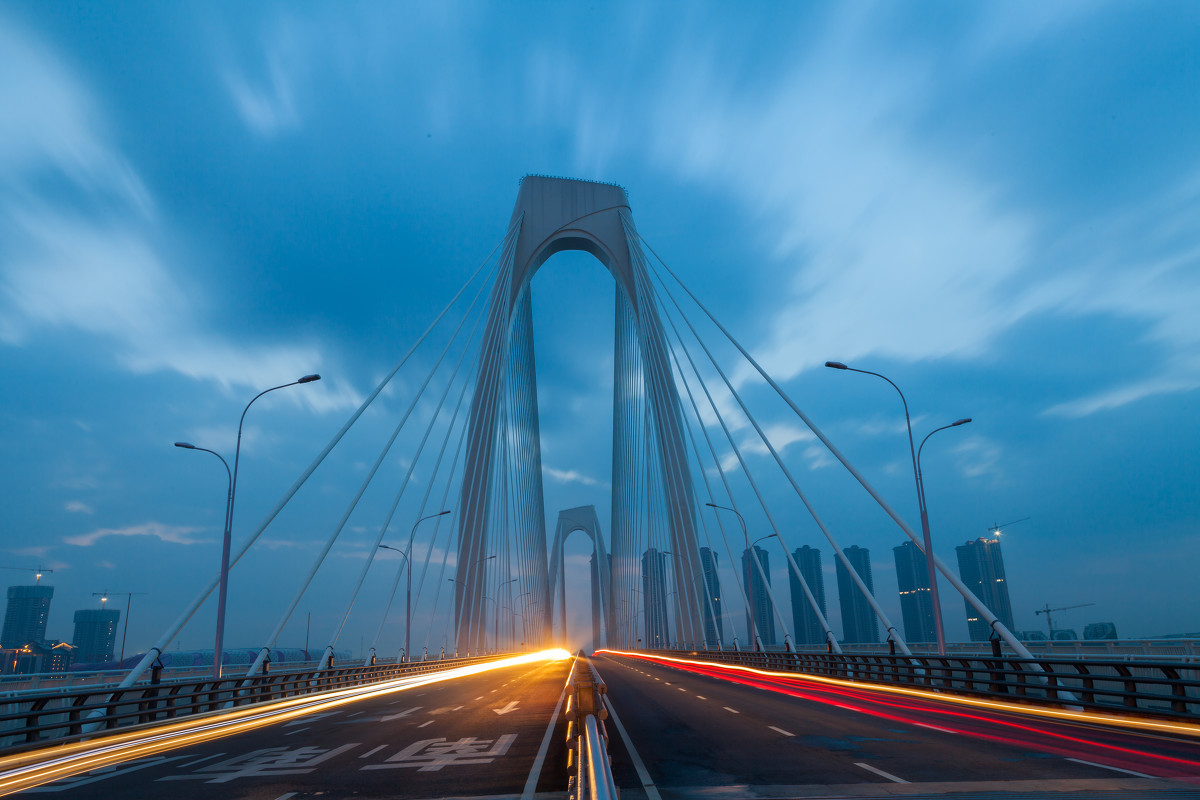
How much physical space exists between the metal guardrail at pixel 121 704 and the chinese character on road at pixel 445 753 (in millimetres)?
5870

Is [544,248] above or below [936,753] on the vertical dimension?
above

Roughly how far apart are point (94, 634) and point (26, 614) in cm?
1885

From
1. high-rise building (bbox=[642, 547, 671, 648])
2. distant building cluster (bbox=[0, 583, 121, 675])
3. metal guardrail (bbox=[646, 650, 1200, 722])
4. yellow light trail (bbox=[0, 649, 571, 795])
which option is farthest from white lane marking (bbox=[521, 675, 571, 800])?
distant building cluster (bbox=[0, 583, 121, 675])

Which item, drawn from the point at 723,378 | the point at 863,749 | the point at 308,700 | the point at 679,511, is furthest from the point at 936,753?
the point at 679,511

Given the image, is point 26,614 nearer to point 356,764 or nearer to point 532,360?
point 532,360

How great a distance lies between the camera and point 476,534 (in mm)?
43844

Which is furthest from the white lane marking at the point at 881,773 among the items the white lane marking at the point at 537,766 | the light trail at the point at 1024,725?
the white lane marking at the point at 537,766

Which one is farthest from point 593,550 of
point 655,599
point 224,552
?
point 224,552

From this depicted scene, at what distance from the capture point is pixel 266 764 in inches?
427

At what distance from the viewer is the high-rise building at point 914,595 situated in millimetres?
93750

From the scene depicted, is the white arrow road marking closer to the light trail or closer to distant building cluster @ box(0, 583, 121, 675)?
the light trail

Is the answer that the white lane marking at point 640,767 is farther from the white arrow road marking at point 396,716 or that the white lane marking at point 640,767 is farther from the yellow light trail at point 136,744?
the yellow light trail at point 136,744

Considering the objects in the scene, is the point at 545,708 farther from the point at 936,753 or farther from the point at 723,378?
the point at 723,378

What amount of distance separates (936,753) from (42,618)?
141304 millimetres
